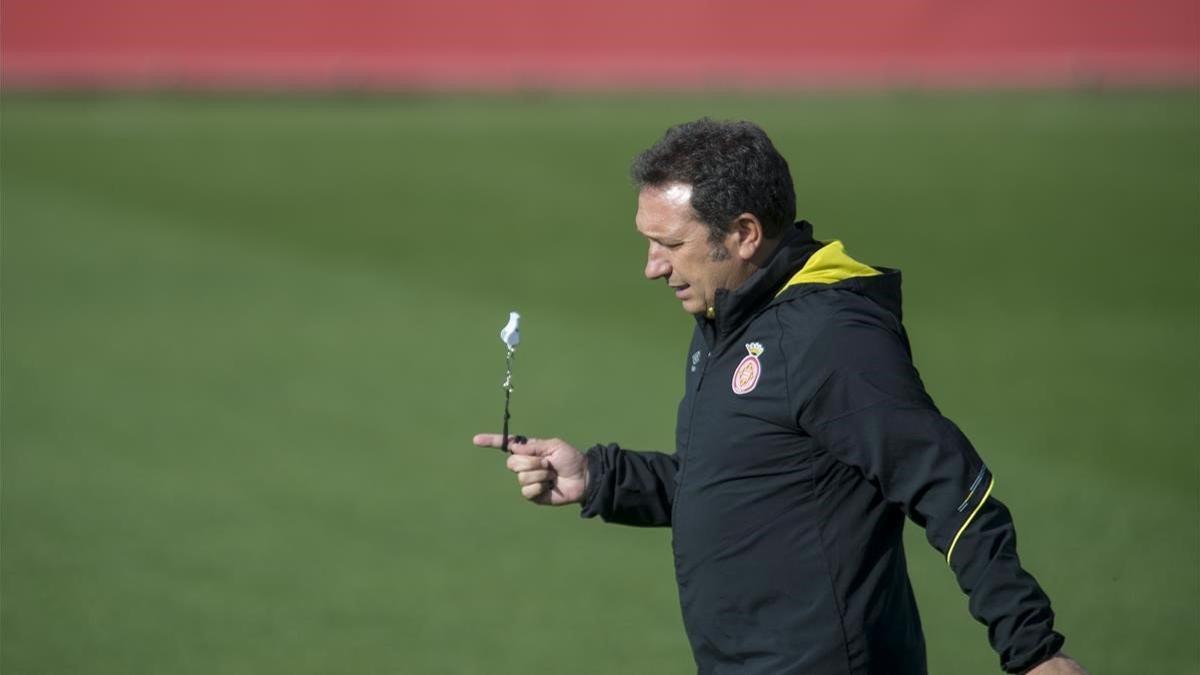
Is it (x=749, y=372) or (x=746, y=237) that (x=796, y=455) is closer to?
(x=749, y=372)

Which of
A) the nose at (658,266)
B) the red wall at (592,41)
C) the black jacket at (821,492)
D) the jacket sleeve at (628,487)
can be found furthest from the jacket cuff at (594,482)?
the red wall at (592,41)

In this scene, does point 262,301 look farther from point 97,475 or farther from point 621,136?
point 621,136

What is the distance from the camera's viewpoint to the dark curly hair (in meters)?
4.11

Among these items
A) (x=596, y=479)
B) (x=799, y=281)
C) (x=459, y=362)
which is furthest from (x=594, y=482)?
(x=459, y=362)

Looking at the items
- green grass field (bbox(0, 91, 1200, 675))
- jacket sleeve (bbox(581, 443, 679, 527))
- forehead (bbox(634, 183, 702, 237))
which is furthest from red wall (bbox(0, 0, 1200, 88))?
forehead (bbox(634, 183, 702, 237))

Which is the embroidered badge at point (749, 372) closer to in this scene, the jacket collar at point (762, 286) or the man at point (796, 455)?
the man at point (796, 455)

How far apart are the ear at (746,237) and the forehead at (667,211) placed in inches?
4.0

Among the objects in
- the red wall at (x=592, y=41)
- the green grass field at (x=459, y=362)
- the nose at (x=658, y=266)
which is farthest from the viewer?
the red wall at (x=592, y=41)

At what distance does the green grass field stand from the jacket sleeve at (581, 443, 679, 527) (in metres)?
2.35

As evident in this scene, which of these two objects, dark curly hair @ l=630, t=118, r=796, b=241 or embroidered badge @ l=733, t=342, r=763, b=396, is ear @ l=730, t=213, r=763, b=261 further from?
embroidered badge @ l=733, t=342, r=763, b=396

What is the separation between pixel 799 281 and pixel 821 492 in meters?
0.55

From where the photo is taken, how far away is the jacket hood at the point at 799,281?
4031mm

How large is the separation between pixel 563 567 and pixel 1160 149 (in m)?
14.2

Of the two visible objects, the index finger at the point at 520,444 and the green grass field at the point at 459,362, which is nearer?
the index finger at the point at 520,444
